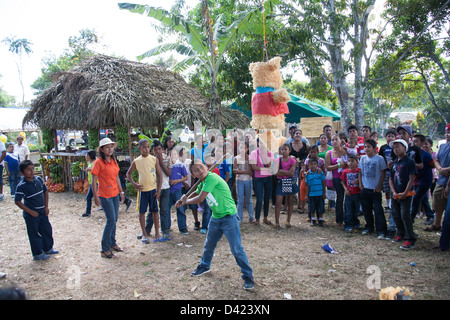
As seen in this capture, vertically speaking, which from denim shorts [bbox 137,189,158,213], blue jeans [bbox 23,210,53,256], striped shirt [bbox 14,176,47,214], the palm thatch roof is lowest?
blue jeans [bbox 23,210,53,256]

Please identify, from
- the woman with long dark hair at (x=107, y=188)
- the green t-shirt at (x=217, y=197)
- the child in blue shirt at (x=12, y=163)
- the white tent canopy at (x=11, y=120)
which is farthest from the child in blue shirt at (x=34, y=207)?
the white tent canopy at (x=11, y=120)

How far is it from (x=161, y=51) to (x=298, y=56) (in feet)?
15.4

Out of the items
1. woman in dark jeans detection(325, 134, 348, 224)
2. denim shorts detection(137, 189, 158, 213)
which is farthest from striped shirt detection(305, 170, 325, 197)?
denim shorts detection(137, 189, 158, 213)

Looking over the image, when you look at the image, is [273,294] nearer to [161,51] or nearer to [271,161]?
[271,161]

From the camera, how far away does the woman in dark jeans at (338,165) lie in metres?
6.32

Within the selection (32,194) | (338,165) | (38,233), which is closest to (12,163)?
(38,233)

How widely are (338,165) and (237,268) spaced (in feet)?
10.5

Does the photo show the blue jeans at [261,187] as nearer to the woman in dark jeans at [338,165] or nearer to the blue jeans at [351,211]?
the woman in dark jeans at [338,165]

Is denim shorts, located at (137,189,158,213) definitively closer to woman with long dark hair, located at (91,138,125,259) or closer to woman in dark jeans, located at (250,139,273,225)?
woman with long dark hair, located at (91,138,125,259)

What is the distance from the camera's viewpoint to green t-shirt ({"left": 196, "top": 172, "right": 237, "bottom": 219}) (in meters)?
3.86

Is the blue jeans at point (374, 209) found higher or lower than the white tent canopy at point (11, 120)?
lower

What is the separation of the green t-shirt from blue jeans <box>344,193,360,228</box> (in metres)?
3.07

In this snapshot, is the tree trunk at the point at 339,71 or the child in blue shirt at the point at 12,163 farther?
the tree trunk at the point at 339,71

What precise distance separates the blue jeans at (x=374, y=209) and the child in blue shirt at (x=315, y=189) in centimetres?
87
